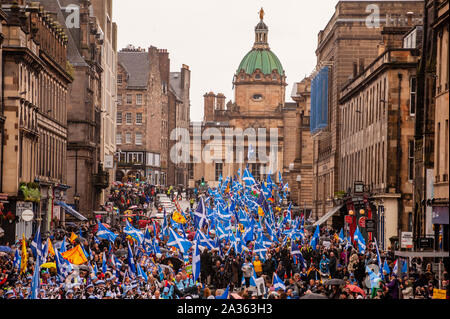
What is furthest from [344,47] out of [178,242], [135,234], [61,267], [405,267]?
[61,267]

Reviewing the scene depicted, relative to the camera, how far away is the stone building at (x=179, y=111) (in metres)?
168

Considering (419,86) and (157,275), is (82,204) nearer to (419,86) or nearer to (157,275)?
(419,86)

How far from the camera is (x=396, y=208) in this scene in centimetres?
5534

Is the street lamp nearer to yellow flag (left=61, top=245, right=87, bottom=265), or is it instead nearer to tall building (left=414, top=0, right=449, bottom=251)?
tall building (left=414, top=0, right=449, bottom=251)

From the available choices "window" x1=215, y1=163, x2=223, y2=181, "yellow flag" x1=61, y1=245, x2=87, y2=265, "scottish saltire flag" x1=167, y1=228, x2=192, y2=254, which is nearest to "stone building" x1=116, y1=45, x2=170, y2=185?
"window" x1=215, y1=163, x2=223, y2=181

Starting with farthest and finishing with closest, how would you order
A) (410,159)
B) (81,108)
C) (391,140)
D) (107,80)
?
1. (107,80)
2. (81,108)
3. (410,159)
4. (391,140)

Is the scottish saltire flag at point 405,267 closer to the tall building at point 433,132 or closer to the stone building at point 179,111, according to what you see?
the tall building at point 433,132

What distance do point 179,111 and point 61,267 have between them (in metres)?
147

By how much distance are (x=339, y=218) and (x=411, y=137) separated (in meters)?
18.5

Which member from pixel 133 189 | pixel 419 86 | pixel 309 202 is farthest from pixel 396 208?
pixel 309 202

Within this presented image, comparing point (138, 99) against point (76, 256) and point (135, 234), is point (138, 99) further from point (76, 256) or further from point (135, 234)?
point (76, 256)

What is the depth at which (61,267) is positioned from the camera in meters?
30.8

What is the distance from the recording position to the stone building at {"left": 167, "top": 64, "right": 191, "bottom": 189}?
168m

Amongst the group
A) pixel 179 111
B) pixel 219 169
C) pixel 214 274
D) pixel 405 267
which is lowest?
pixel 214 274
